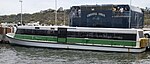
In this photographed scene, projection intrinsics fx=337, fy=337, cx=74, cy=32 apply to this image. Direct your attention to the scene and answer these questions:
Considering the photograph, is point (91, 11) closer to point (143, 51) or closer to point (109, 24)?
point (109, 24)

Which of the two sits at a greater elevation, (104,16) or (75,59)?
(104,16)

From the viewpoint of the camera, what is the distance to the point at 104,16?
45.4 m

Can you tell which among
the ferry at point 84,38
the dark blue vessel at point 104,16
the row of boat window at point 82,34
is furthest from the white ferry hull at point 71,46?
the dark blue vessel at point 104,16

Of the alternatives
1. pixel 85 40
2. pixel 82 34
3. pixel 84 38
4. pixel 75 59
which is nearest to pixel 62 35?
pixel 82 34

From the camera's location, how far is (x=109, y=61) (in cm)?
3219

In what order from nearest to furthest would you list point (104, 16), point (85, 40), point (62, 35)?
point (85, 40), point (62, 35), point (104, 16)

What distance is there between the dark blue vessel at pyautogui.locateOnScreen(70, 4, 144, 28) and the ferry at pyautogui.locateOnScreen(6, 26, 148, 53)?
320 cm

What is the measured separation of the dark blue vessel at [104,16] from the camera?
145 ft

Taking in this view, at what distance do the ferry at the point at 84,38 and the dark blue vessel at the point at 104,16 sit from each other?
10.5ft

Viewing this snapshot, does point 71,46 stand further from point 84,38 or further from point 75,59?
point 75,59

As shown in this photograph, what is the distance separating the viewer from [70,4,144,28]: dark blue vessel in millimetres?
44125

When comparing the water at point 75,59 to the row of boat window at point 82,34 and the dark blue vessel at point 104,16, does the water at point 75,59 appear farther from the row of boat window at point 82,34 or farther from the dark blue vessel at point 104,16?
the dark blue vessel at point 104,16

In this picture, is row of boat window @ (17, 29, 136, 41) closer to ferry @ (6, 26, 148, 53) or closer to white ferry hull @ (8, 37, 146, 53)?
ferry @ (6, 26, 148, 53)

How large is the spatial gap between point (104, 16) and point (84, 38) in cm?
522
